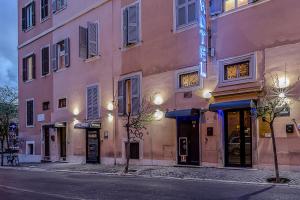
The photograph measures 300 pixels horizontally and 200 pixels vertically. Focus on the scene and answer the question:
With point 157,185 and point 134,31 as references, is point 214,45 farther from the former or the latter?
point 157,185

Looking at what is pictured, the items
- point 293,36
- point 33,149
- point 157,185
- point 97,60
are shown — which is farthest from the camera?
point 33,149

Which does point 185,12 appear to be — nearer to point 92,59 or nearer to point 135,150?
point 135,150

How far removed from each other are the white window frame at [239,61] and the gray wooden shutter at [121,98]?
650cm

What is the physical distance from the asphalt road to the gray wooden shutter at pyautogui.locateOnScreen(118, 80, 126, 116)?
26.2 ft

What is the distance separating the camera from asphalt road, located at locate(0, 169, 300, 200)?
11.4 m

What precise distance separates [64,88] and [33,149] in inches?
249

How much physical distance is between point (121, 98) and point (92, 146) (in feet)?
12.9

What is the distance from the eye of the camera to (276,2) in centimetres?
1627

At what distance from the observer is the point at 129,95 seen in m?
23.2

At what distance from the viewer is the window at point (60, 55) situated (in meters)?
28.8

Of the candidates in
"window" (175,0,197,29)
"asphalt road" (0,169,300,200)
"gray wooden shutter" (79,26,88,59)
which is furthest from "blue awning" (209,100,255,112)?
"gray wooden shutter" (79,26,88,59)

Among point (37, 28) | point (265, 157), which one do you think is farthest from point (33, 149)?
point (265, 157)

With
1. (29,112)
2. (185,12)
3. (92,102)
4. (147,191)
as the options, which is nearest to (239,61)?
(185,12)

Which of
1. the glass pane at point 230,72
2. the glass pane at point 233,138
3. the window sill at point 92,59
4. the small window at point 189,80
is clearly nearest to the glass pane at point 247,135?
the glass pane at point 233,138
